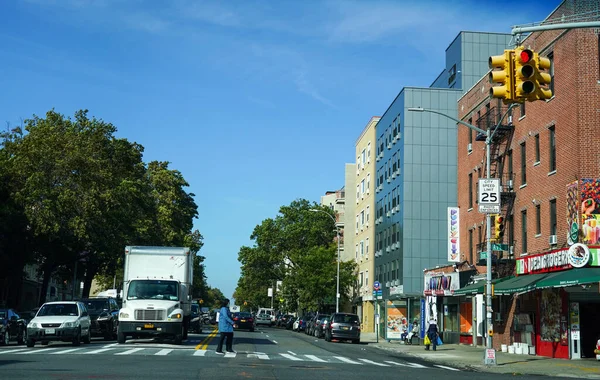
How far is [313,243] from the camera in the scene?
8925cm

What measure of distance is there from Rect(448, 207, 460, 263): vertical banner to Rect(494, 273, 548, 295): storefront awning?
1001 centimetres

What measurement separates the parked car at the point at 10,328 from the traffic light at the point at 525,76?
79.8 ft

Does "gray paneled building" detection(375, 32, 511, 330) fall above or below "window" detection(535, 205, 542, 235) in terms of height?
above

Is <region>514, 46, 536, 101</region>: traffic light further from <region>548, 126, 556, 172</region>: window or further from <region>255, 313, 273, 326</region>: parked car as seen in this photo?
<region>255, 313, 273, 326</region>: parked car

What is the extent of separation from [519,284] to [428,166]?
3020 cm

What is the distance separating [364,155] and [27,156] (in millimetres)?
39413

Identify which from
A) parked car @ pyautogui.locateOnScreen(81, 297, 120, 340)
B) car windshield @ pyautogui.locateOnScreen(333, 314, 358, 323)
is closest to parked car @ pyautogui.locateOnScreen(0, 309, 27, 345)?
parked car @ pyautogui.locateOnScreen(81, 297, 120, 340)

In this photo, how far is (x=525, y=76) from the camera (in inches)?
483

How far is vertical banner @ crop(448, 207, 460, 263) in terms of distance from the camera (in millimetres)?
42812

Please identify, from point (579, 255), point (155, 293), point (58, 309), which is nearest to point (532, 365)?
point (579, 255)

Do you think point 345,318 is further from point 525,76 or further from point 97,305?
point 525,76

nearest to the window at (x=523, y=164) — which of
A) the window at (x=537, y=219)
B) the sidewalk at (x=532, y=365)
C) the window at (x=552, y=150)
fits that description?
the window at (x=537, y=219)

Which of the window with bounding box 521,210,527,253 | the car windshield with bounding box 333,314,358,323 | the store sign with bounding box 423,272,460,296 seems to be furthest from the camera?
the car windshield with bounding box 333,314,358,323

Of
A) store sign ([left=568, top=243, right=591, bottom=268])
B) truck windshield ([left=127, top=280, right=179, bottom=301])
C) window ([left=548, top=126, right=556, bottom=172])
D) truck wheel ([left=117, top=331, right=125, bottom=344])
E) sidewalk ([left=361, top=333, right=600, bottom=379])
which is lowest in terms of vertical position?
sidewalk ([left=361, top=333, right=600, bottom=379])
